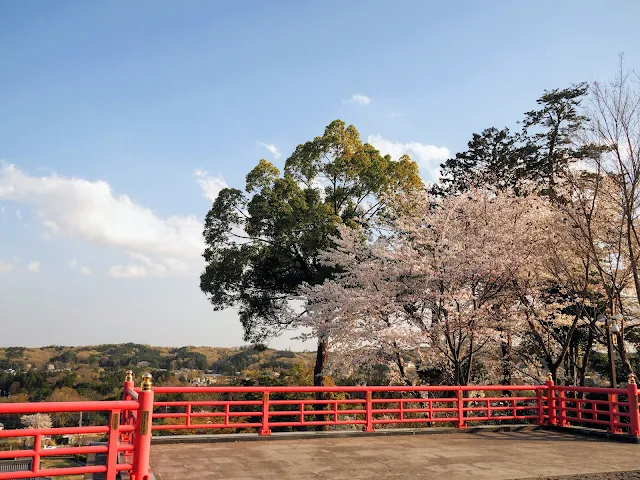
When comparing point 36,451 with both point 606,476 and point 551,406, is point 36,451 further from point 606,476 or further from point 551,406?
point 551,406

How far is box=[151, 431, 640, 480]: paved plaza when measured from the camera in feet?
29.7

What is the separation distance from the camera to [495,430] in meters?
14.9

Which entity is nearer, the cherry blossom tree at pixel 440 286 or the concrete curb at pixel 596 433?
the concrete curb at pixel 596 433

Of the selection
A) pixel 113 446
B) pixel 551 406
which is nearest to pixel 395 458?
pixel 113 446

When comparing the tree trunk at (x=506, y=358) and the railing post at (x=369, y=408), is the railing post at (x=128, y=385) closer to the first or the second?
the railing post at (x=369, y=408)

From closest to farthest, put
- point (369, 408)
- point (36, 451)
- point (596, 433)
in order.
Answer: point (36, 451)
point (369, 408)
point (596, 433)

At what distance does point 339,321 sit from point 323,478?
13680mm

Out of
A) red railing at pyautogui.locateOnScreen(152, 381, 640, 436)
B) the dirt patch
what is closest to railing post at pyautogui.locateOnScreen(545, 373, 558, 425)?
red railing at pyautogui.locateOnScreen(152, 381, 640, 436)

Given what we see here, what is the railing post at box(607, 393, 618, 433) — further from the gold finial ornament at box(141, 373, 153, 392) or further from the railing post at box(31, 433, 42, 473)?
the railing post at box(31, 433, 42, 473)

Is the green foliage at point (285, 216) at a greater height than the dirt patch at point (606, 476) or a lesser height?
greater

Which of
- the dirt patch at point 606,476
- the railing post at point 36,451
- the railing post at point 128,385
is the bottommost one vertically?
the dirt patch at point 606,476

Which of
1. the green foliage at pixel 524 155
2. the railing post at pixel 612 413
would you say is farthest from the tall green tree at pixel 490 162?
the railing post at pixel 612 413

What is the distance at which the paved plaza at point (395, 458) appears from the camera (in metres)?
9.06

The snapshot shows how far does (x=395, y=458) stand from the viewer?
10.6 m
